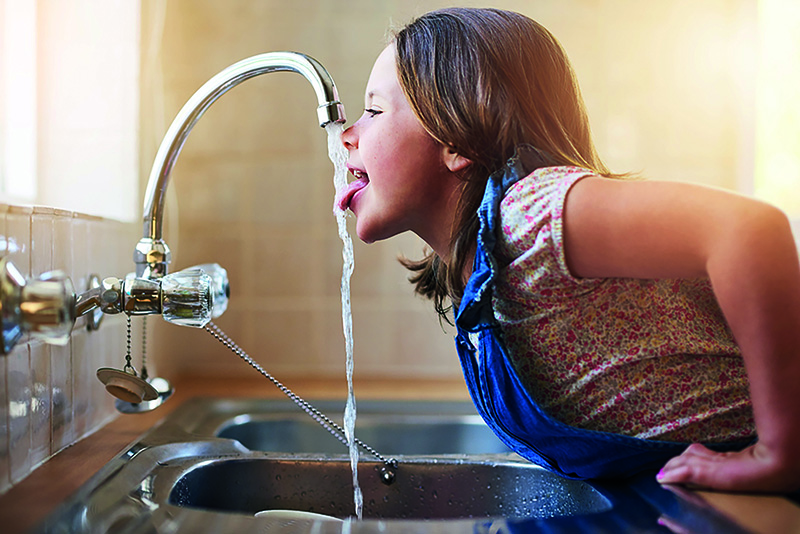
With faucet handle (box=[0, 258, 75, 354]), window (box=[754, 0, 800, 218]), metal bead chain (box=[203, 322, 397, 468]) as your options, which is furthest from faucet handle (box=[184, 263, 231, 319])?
window (box=[754, 0, 800, 218])

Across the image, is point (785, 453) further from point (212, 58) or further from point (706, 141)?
point (212, 58)

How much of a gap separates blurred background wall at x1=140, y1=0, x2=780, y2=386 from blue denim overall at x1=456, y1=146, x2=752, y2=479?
25.6 inches

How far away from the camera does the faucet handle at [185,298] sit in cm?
78

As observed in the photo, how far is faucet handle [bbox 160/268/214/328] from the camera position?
2.55ft

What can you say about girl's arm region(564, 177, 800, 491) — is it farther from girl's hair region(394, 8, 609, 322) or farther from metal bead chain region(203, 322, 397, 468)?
metal bead chain region(203, 322, 397, 468)

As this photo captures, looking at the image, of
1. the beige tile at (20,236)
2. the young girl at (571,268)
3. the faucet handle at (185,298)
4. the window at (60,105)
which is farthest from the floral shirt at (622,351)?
the window at (60,105)

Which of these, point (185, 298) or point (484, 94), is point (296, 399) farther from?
point (484, 94)

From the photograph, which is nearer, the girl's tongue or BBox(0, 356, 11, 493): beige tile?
BBox(0, 356, 11, 493): beige tile

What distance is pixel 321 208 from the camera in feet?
4.72

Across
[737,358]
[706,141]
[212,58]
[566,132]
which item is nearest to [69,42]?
[212,58]

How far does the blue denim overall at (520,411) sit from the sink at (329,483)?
27mm

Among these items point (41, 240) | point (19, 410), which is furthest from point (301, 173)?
point (19, 410)

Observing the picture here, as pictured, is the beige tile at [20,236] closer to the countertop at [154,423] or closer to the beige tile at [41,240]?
the beige tile at [41,240]

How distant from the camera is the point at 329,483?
85 centimetres
